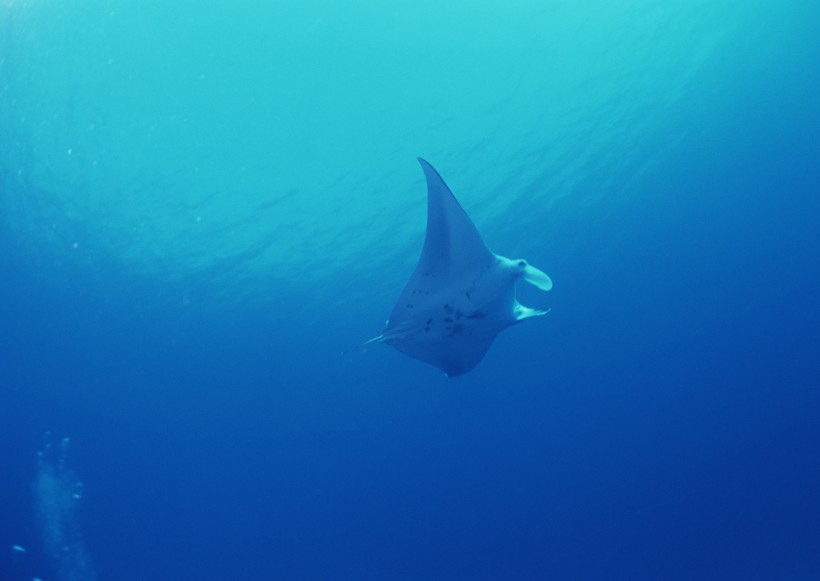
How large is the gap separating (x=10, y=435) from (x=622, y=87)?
28.0 m

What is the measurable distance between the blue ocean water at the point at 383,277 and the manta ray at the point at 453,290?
8.41 meters

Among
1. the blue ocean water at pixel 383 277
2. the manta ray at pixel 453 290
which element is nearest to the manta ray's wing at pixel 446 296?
the manta ray at pixel 453 290

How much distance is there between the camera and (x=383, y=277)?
22531mm

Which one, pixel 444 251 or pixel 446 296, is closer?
pixel 444 251

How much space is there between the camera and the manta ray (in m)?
5.24

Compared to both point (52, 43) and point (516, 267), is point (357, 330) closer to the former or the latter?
point (52, 43)

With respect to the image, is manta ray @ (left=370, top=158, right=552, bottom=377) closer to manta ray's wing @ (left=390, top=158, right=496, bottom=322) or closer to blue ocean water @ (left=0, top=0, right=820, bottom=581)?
manta ray's wing @ (left=390, top=158, right=496, bottom=322)

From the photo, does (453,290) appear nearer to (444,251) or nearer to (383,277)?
(444,251)

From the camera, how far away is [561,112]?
1603 centimetres

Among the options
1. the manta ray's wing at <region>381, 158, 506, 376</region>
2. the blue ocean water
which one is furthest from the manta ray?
the blue ocean water

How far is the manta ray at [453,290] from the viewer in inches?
206

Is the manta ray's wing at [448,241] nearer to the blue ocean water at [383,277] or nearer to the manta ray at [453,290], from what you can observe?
the manta ray at [453,290]

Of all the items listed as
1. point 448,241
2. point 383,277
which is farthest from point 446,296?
point 383,277

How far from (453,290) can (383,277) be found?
55.9ft
